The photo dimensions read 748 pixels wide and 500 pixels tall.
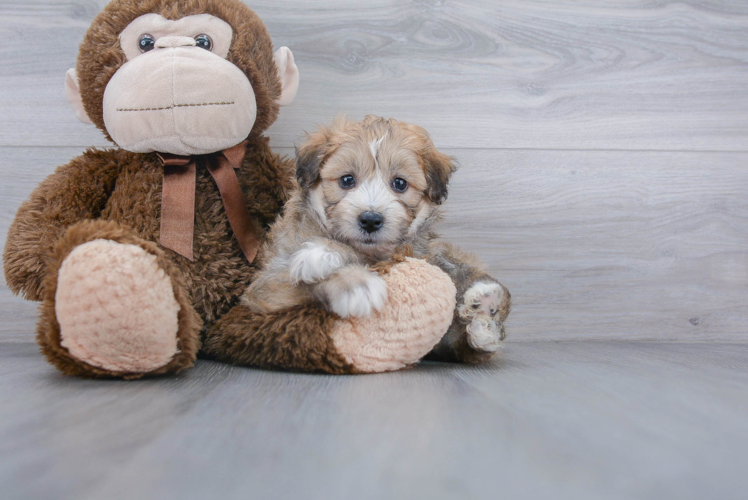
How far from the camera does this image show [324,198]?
55.7 inches

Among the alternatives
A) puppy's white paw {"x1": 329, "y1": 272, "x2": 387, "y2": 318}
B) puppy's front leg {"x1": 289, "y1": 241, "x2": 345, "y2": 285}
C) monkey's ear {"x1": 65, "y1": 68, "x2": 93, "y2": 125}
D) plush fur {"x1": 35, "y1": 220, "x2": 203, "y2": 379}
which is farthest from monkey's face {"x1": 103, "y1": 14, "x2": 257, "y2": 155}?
puppy's white paw {"x1": 329, "y1": 272, "x2": 387, "y2": 318}

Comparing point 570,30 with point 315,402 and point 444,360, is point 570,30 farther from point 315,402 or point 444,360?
point 315,402

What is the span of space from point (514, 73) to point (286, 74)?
86 cm

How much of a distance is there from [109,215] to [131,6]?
0.57 meters

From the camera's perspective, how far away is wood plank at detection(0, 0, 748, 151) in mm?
1955

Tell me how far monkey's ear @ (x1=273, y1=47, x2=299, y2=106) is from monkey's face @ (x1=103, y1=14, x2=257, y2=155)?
0.18 meters

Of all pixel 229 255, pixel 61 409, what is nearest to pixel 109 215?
pixel 229 255

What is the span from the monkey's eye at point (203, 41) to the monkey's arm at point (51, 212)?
16.8 inches

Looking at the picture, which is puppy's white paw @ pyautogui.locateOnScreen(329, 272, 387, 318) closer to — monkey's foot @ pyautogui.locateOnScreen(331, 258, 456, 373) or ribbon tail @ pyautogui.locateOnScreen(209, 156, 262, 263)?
monkey's foot @ pyautogui.locateOnScreen(331, 258, 456, 373)

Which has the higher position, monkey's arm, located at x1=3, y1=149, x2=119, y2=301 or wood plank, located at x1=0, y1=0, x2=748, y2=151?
wood plank, located at x1=0, y1=0, x2=748, y2=151

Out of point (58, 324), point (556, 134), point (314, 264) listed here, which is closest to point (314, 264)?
point (314, 264)

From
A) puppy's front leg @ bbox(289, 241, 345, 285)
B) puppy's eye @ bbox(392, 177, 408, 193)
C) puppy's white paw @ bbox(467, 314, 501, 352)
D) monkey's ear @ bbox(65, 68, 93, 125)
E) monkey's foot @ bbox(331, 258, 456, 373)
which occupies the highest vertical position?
monkey's ear @ bbox(65, 68, 93, 125)

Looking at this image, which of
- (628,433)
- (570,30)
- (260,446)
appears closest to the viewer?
(260,446)

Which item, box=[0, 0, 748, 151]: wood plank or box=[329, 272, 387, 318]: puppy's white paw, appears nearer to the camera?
box=[329, 272, 387, 318]: puppy's white paw
